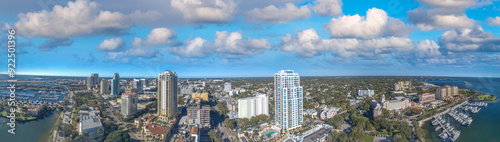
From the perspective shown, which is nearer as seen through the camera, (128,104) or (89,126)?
(89,126)

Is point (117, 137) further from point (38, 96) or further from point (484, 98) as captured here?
point (484, 98)

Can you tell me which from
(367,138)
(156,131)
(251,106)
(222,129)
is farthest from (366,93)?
(156,131)

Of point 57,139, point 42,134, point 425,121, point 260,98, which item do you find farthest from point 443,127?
point 42,134

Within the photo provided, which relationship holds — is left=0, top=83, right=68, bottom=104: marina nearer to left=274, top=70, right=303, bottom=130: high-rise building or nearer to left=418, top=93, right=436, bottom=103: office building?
left=274, top=70, right=303, bottom=130: high-rise building

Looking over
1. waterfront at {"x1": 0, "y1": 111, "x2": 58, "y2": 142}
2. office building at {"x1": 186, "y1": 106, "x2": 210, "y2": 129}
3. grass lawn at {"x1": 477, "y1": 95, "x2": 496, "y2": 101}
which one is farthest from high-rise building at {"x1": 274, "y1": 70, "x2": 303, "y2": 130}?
grass lawn at {"x1": 477, "y1": 95, "x2": 496, "y2": 101}

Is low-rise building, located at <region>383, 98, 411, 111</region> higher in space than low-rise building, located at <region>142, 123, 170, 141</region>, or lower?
higher

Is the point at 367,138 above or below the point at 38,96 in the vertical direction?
below

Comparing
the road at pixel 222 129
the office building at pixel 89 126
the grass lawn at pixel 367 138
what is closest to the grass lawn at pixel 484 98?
the grass lawn at pixel 367 138
